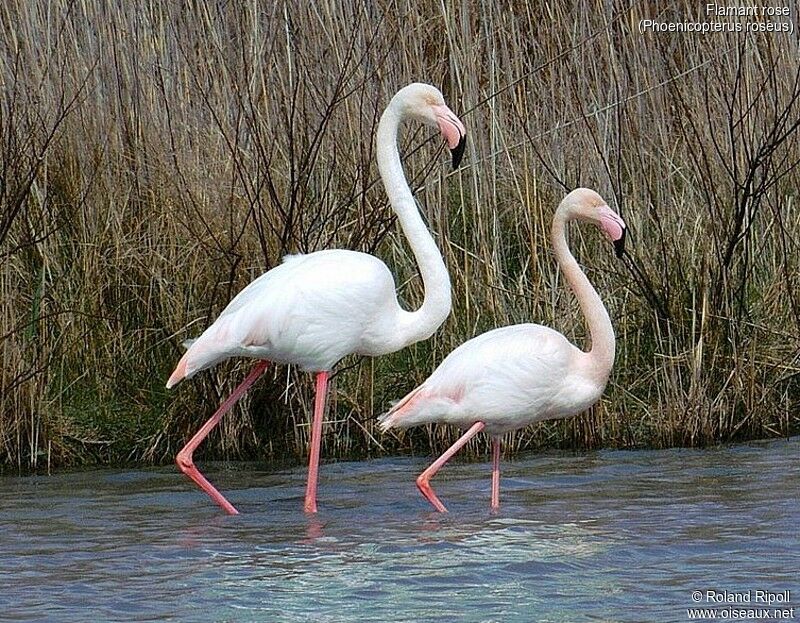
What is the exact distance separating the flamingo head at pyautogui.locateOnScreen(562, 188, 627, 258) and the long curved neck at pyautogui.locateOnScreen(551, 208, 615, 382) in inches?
3.3

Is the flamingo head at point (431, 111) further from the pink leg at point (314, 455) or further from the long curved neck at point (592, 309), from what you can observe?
the pink leg at point (314, 455)

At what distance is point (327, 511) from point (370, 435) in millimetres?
1124

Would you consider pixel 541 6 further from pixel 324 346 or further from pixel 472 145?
pixel 324 346

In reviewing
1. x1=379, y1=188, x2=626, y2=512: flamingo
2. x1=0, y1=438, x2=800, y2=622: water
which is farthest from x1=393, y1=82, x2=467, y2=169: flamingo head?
x1=0, y1=438, x2=800, y2=622: water

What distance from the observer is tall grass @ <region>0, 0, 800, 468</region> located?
24.4ft

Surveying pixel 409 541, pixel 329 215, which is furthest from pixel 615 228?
pixel 409 541

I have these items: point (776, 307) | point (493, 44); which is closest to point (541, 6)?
point (493, 44)

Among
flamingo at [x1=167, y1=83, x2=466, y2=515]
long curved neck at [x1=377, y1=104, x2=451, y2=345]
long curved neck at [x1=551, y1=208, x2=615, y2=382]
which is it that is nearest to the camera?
flamingo at [x1=167, y1=83, x2=466, y2=515]

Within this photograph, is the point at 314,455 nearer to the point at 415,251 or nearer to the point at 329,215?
the point at 415,251

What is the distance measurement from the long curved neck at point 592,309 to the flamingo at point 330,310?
2.29ft

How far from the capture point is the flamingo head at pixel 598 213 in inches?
266

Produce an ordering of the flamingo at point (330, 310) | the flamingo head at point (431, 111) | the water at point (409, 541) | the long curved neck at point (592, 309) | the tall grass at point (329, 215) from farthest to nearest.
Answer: the tall grass at point (329, 215), the long curved neck at point (592, 309), the flamingo head at point (431, 111), the flamingo at point (330, 310), the water at point (409, 541)

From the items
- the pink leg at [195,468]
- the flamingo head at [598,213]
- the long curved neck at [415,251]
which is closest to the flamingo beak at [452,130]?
the long curved neck at [415,251]

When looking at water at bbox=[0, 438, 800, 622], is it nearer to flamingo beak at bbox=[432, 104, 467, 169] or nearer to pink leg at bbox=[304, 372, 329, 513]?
pink leg at bbox=[304, 372, 329, 513]
